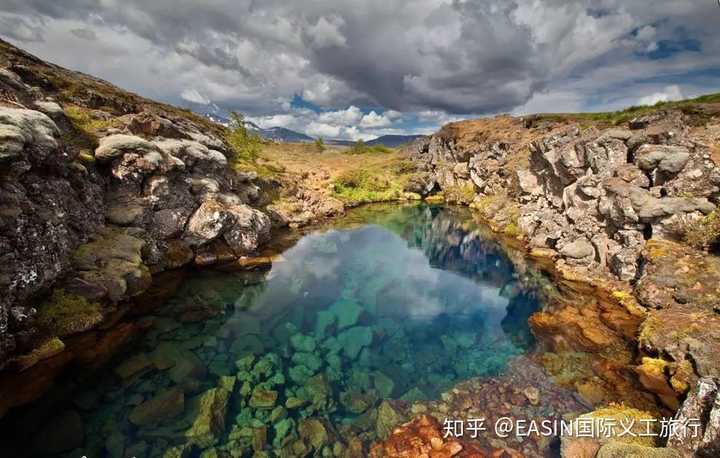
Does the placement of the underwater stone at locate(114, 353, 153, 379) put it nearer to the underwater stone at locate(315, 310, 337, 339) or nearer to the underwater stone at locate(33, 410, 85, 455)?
the underwater stone at locate(33, 410, 85, 455)

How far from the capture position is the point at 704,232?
21734 mm

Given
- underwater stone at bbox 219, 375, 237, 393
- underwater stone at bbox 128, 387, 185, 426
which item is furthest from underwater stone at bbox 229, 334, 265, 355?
underwater stone at bbox 128, 387, 185, 426

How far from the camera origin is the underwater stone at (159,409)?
1314 cm

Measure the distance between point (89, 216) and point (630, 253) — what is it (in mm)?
38630

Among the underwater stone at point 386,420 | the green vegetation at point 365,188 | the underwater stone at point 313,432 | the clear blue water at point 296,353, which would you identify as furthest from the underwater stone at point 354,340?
the green vegetation at point 365,188

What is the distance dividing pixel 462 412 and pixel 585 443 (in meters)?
4.48

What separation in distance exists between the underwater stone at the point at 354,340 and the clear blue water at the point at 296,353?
4.3 inches

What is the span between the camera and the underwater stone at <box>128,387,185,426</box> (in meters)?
13.1

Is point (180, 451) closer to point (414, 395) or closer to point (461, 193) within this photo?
point (414, 395)

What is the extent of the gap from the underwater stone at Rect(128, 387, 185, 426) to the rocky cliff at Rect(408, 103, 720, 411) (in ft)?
59.0

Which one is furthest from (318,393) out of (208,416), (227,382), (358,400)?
(208,416)

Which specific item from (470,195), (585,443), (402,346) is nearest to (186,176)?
(402,346)

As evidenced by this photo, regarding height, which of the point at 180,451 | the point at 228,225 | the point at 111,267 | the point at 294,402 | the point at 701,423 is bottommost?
the point at 180,451

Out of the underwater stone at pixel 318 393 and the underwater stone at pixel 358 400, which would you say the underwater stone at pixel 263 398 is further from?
the underwater stone at pixel 358 400
